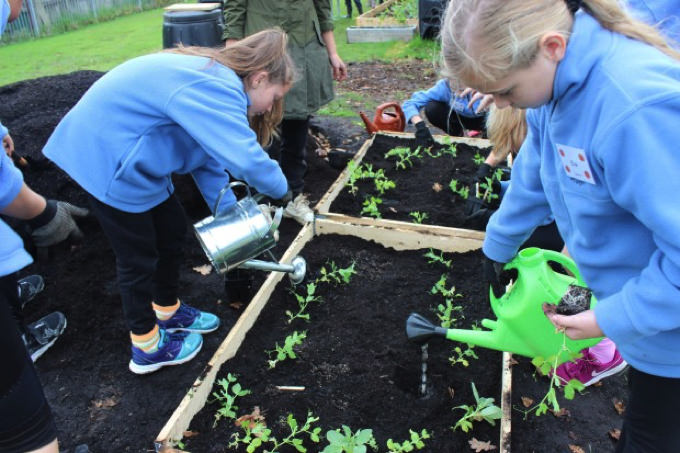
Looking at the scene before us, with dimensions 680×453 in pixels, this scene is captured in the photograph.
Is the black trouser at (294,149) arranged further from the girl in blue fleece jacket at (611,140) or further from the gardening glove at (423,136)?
the girl in blue fleece jacket at (611,140)

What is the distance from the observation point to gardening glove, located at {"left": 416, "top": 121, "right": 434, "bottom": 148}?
431 centimetres

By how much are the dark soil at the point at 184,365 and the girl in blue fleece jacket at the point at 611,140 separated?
885 mm

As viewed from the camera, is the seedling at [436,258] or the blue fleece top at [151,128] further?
the seedling at [436,258]

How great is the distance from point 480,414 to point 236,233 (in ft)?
4.01

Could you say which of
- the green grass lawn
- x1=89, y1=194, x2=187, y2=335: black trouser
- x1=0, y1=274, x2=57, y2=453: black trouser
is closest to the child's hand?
x1=0, y1=274, x2=57, y2=453: black trouser

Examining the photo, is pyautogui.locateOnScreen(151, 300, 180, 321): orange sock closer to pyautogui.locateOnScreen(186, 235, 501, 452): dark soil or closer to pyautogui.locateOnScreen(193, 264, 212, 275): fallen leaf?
pyautogui.locateOnScreen(186, 235, 501, 452): dark soil

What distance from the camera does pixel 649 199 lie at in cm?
109

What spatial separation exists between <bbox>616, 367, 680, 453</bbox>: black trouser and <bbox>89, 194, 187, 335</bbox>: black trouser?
6.20 feet

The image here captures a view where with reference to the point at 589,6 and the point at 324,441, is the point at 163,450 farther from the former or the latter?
the point at 589,6

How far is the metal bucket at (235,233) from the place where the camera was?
217 centimetres

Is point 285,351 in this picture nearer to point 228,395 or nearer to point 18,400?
point 228,395

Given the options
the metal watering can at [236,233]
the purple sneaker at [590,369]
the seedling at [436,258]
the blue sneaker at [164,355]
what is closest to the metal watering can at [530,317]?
the purple sneaker at [590,369]

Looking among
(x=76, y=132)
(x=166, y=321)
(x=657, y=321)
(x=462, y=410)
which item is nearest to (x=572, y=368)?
(x=462, y=410)

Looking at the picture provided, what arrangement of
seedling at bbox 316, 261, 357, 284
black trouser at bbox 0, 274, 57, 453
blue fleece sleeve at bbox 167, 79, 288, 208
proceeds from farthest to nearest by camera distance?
seedling at bbox 316, 261, 357, 284 → blue fleece sleeve at bbox 167, 79, 288, 208 → black trouser at bbox 0, 274, 57, 453
